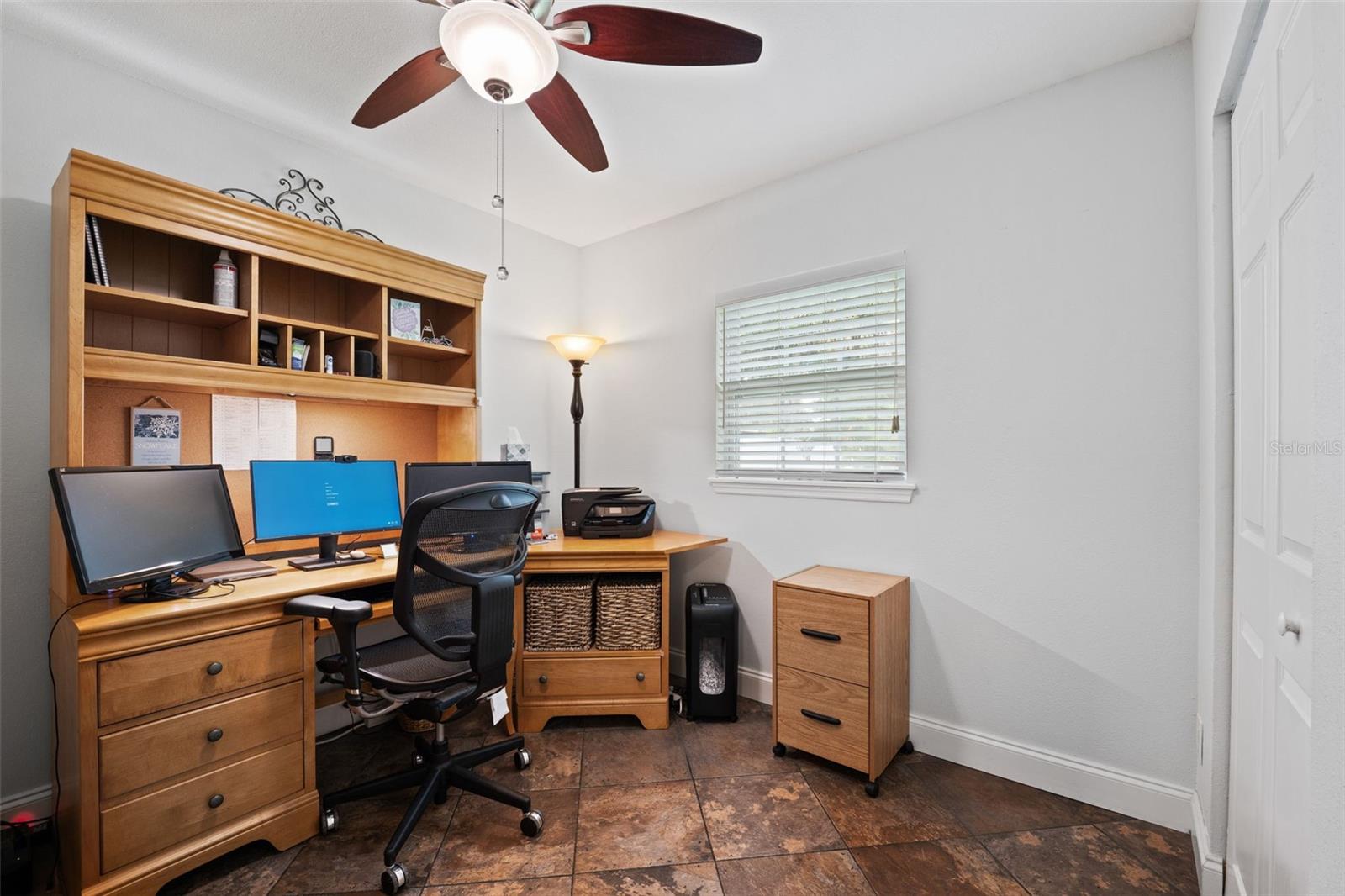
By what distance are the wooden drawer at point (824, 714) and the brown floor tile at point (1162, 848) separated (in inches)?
30.7

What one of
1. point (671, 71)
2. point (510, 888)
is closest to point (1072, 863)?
point (510, 888)

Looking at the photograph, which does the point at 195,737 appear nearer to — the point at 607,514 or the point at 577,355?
the point at 607,514

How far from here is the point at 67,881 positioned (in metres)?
1.55

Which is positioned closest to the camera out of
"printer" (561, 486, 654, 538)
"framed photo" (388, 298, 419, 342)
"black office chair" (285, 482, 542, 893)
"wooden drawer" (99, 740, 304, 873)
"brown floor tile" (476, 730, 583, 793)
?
"wooden drawer" (99, 740, 304, 873)

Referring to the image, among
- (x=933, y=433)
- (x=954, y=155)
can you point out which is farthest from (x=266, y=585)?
(x=954, y=155)

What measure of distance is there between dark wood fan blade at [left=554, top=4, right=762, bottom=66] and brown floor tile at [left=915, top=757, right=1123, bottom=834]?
2.43 metres

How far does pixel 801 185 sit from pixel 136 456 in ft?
9.70

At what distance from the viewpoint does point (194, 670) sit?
163cm

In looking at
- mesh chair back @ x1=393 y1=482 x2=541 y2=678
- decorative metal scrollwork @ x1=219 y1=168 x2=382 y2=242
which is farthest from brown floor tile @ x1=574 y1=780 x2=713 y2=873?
decorative metal scrollwork @ x1=219 y1=168 x2=382 y2=242

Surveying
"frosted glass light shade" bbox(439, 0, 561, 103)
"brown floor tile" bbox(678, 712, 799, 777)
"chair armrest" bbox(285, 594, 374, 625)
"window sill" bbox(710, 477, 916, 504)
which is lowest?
"brown floor tile" bbox(678, 712, 799, 777)

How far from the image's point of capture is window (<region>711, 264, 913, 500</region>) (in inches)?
97.8

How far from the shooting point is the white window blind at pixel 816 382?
2.49 metres

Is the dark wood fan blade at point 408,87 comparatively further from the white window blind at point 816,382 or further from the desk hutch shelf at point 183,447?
the white window blind at point 816,382

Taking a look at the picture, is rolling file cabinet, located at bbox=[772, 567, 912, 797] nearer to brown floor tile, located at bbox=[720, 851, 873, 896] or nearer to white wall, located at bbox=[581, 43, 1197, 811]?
white wall, located at bbox=[581, 43, 1197, 811]
